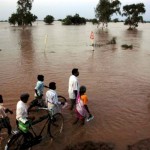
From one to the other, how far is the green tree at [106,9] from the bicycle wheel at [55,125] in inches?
2227

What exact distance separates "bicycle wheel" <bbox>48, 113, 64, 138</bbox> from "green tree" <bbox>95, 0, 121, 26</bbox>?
56.6 metres

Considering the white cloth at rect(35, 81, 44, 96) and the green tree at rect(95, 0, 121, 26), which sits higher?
the green tree at rect(95, 0, 121, 26)

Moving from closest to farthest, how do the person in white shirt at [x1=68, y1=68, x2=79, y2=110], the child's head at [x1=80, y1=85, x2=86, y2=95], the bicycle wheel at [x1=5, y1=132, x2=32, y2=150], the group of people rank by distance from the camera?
1. the bicycle wheel at [x1=5, y1=132, x2=32, y2=150]
2. the group of people
3. the child's head at [x1=80, y1=85, x2=86, y2=95]
4. the person in white shirt at [x1=68, y1=68, x2=79, y2=110]

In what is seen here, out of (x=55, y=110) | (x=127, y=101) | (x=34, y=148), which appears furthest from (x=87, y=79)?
(x=34, y=148)

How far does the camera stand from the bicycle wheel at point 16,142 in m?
5.86

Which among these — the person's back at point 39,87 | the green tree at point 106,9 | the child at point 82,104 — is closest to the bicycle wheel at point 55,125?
the child at point 82,104

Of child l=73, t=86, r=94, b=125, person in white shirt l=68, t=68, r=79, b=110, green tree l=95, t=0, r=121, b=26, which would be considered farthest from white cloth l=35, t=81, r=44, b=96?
green tree l=95, t=0, r=121, b=26

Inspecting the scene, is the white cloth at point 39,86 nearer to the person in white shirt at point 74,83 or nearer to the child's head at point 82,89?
the person in white shirt at point 74,83

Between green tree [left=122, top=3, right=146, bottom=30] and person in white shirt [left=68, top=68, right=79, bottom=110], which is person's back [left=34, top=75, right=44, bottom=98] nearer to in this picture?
person in white shirt [left=68, top=68, right=79, bottom=110]

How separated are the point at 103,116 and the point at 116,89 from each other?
10.7ft

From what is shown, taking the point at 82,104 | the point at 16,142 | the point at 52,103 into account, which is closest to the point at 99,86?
the point at 82,104

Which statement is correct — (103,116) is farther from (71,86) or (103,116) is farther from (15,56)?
(15,56)

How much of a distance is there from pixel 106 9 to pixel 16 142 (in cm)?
5826

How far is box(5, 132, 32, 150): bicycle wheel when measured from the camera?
5855 millimetres
